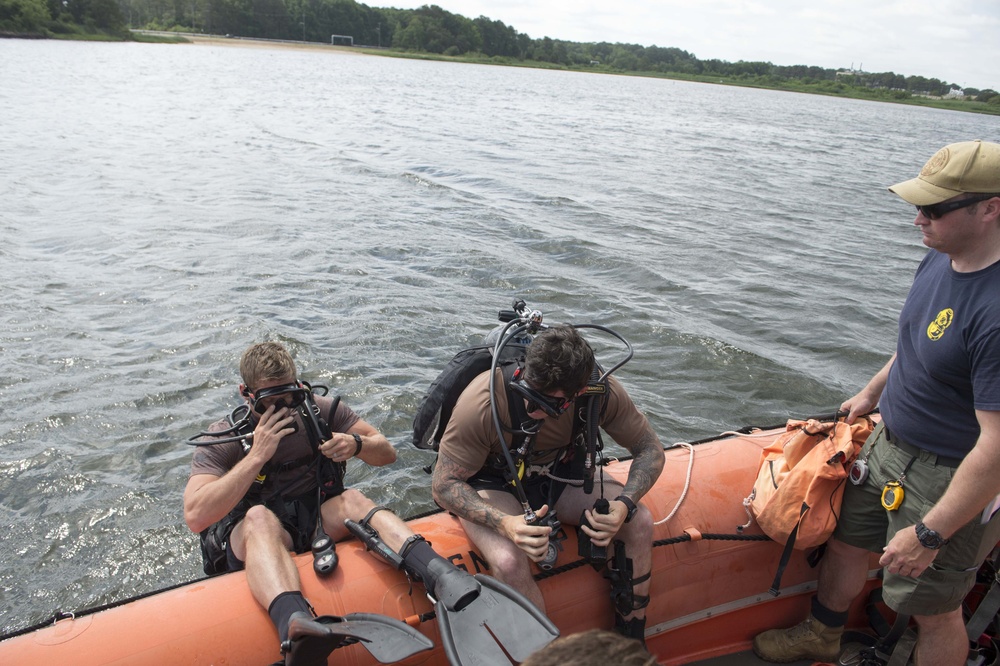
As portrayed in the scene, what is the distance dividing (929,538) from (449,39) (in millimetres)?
102884

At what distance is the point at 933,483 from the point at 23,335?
802 cm

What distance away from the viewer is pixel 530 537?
288 cm

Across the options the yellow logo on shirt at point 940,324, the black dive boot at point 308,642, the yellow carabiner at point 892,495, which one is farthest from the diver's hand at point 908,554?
the black dive boot at point 308,642

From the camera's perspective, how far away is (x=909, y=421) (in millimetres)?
2809

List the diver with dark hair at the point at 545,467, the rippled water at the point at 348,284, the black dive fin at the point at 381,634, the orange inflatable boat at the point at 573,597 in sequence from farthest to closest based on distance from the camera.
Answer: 1. the rippled water at the point at 348,284
2. the diver with dark hair at the point at 545,467
3. the orange inflatable boat at the point at 573,597
4. the black dive fin at the point at 381,634

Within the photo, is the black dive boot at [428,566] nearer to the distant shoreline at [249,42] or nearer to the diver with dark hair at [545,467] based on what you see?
the diver with dark hair at [545,467]

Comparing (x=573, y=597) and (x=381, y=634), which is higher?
(x=381, y=634)

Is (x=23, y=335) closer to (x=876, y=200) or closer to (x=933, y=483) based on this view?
(x=933, y=483)

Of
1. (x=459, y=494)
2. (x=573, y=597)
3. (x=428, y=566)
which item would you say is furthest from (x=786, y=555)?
(x=428, y=566)

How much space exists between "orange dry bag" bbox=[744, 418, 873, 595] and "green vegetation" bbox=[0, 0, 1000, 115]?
87.6 meters

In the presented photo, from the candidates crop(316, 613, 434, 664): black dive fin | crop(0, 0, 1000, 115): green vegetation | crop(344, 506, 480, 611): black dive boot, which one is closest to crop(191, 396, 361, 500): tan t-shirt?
crop(344, 506, 480, 611): black dive boot

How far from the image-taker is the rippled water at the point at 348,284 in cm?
559

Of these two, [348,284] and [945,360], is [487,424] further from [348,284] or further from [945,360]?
[348,284]

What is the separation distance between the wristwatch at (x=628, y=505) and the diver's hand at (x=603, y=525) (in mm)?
88
